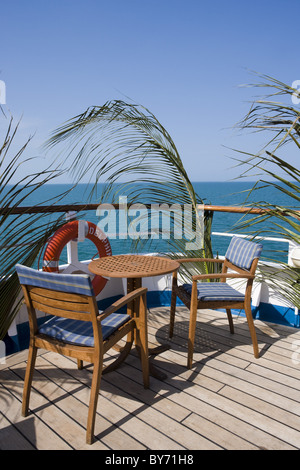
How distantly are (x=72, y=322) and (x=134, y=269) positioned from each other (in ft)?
1.65

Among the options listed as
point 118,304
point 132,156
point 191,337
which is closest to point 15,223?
point 118,304

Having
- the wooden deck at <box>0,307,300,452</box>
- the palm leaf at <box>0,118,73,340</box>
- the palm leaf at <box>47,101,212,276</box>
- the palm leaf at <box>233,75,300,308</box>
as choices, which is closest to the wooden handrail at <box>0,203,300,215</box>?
the palm leaf at <box>47,101,212,276</box>

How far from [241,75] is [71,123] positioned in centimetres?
166

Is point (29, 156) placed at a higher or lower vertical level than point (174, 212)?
higher

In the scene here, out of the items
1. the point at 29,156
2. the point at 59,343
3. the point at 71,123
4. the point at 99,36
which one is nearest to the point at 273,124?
the point at 29,156

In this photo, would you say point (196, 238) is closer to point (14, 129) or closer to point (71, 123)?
point (71, 123)

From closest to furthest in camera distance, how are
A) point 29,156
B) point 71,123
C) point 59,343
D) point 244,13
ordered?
point 59,343
point 29,156
point 71,123
point 244,13

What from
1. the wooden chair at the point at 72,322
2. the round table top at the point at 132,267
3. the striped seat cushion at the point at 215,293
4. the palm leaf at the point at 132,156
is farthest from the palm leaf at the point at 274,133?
the palm leaf at the point at 132,156

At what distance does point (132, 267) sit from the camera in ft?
6.70

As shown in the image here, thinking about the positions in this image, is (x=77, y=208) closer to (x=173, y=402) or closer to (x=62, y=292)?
(x=62, y=292)

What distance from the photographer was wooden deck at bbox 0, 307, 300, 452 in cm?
141

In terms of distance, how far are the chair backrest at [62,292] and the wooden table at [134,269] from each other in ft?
1.42
